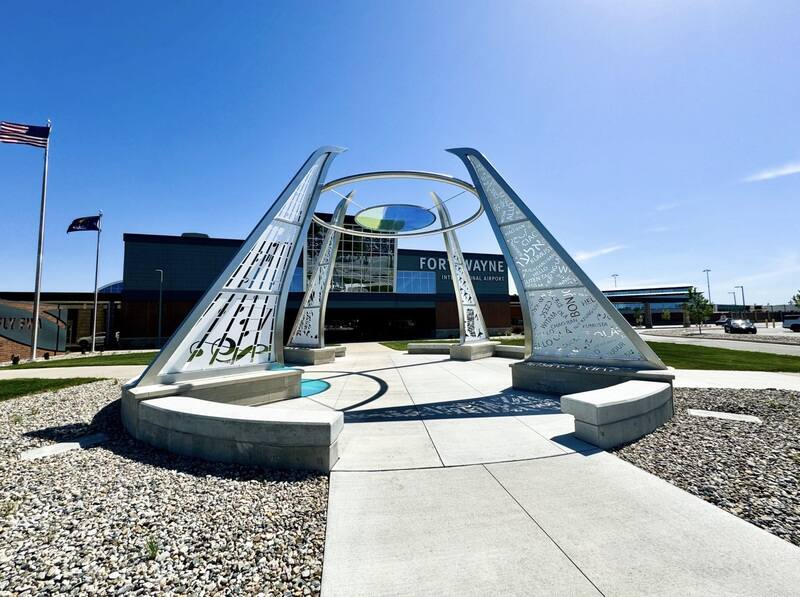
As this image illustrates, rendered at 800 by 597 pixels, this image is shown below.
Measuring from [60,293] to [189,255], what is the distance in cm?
2775

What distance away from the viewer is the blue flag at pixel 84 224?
29266 mm

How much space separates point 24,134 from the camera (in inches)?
879

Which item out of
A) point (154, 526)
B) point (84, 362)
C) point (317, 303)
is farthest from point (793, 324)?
point (84, 362)

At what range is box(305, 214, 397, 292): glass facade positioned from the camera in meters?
45.8

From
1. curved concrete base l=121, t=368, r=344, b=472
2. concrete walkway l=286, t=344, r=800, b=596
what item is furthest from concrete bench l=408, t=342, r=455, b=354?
curved concrete base l=121, t=368, r=344, b=472

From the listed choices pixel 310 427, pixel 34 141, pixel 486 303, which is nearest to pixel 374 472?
pixel 310 427

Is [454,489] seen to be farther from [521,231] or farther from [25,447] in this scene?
[521,231]

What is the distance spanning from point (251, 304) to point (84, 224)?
30.6 m

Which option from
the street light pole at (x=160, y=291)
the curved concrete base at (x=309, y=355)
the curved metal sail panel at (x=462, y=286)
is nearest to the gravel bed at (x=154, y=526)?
the curved concrete base at (x=309, y=355)

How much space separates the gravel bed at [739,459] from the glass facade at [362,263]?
131 feet

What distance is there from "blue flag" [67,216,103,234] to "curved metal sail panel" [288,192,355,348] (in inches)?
880

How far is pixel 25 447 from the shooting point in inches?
268

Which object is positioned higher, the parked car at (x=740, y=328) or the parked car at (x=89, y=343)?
the parked car at (x=740, y=328)

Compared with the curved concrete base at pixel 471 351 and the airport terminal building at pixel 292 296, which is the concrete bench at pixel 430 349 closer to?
the curved concrete base at pixel 471 351
